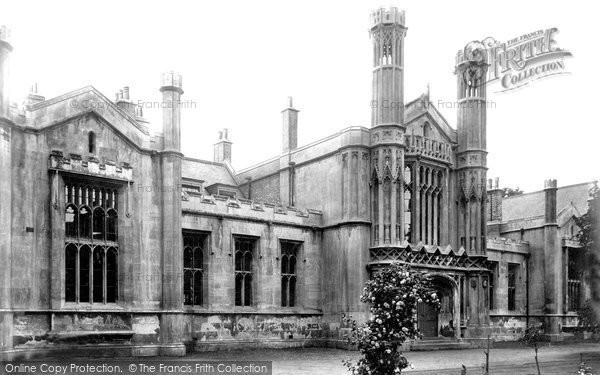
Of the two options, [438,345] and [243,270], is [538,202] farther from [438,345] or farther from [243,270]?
[243,270]

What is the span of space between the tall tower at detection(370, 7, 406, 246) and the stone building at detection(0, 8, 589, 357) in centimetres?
8

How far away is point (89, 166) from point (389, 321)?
15.2m

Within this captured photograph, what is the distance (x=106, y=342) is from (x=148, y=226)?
195 inches

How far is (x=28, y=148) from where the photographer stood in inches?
985

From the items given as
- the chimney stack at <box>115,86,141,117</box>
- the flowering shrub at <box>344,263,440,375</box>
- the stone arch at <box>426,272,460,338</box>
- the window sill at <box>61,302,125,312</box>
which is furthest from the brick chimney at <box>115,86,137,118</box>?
the flowering shrub at <box>344,263,440,375</box>

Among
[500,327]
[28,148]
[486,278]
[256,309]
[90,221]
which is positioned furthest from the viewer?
[500,327]

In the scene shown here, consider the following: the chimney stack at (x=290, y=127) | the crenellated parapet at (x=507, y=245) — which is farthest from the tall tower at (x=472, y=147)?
the chimney stack at (x=290, y=127)

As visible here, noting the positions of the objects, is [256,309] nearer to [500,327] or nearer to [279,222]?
[279,222]

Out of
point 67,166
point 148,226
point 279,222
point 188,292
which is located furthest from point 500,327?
point 67,166

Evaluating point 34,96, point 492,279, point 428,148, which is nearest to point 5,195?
point 34,96

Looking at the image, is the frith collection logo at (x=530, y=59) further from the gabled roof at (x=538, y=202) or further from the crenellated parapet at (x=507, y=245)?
the gabled roof at (x=538, y=202)

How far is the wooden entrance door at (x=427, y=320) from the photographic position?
3628 centimetres

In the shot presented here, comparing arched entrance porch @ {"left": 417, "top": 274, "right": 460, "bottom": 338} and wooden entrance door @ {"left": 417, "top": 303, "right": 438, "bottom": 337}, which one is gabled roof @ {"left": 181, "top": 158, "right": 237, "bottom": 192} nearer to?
wooden entrance door @ {"left": 417, "top": 303, "right": 438, "bottom": 337}

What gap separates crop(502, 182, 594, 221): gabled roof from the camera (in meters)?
52.5
